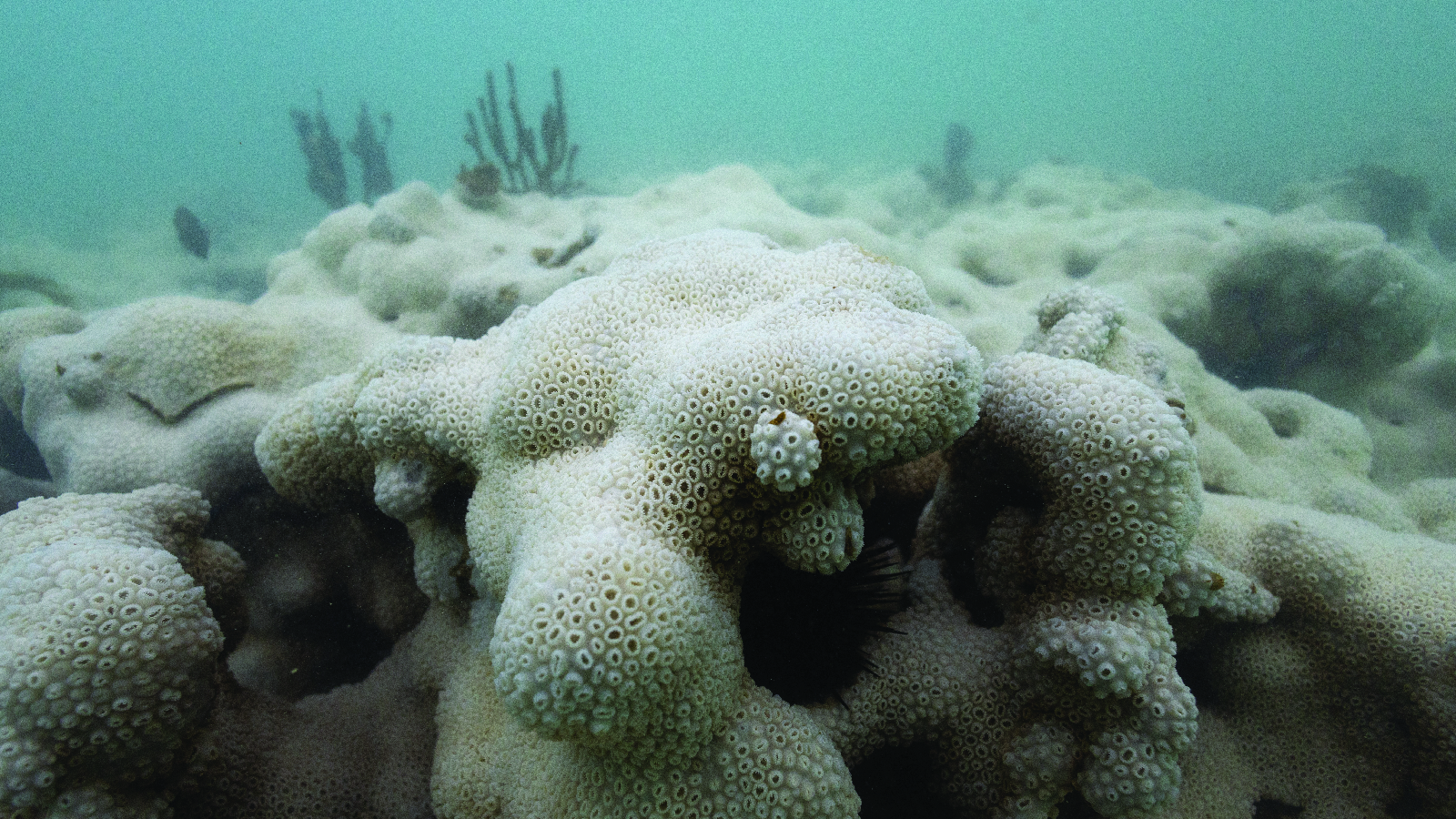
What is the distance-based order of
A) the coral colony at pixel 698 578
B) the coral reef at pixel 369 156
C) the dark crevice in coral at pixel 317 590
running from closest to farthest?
the coral colony at pixel 698 578
the dark crevice in coral at pixel 317 590
the coral reef at pixel 369 156

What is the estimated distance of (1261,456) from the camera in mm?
4230

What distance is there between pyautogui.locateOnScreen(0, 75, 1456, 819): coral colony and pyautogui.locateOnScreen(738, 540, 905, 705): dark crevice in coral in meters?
0.01

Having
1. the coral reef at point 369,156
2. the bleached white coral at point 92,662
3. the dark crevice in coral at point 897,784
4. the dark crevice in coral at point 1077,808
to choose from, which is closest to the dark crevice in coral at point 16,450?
the bleached white coral at point 92,662

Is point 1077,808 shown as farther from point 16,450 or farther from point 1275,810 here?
point 16,450

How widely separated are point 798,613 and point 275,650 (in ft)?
9.37

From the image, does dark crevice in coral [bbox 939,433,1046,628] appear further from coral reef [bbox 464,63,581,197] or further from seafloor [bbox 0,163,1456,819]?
coral reef [bbox 464,63,581,197]

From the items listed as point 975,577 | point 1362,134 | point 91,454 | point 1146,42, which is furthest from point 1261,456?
point 1146,42

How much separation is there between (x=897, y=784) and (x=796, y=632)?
0.75m

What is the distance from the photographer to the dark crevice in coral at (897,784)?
2145mm

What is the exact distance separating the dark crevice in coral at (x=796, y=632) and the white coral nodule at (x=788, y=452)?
0.56 metres

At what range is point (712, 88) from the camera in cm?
8781

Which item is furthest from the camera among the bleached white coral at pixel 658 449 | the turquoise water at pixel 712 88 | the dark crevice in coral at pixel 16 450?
the turquoise water at pixel 712 88

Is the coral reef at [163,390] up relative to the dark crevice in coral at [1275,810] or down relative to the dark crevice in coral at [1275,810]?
up

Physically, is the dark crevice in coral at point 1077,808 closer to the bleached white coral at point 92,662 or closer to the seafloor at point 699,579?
the seafloor at point 699,579
